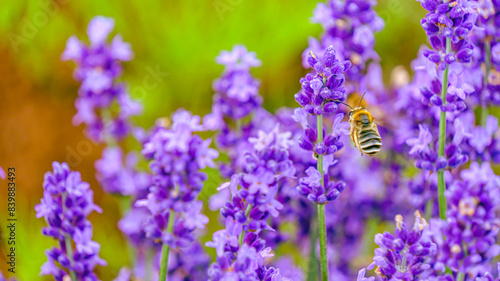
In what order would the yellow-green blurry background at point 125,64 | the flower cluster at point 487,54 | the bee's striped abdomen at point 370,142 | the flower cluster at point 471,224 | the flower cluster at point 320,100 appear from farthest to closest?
1. the yellow-green blurry background at point 125,64
2. the bee's striped abdomen at point 370,142
3. the flower cluster at point 487,54
4. the flower cluster at point 320,100
5. the flower cluster at point 471,224

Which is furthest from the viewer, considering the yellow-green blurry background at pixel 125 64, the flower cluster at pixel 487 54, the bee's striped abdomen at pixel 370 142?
the yellow-green blurry background at pixel 125 64

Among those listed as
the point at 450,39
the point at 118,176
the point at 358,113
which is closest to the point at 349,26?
the point at 358,113

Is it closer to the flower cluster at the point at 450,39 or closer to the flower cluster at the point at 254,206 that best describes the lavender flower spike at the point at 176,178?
the flower cluster at the point at 254,206

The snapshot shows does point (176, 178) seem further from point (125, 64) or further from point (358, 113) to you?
point (125, 64)

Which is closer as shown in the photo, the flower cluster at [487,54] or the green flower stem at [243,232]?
the green flower stem at [243,232]

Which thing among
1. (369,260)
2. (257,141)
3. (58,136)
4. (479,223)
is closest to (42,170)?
(58,136)

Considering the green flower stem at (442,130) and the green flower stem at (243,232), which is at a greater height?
the green flower stem at (442,130)

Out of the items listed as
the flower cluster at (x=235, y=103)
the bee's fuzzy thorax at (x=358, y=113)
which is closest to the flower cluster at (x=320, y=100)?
the flower cluster at (x=235, y=103)

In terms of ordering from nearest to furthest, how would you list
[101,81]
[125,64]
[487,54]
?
1. [487,54]
2. [101,81]
3. [125,64]
